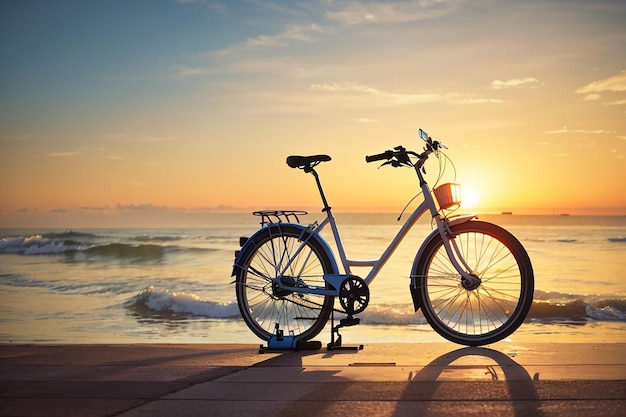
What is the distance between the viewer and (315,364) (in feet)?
16.7

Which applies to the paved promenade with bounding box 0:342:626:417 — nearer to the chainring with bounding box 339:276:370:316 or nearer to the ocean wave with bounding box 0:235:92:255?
the chainring with bounding box 339:276:370:316

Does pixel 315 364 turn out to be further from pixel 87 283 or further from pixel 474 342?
pixel 87 283

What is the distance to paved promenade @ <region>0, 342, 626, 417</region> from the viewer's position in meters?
3.65

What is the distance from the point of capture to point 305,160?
6.07 metres

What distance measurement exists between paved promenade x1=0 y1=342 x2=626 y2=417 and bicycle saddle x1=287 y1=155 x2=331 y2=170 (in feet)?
5.02

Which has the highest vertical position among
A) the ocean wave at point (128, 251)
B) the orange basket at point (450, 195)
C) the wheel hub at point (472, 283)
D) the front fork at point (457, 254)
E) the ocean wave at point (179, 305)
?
the orange basket at point (450, 195)

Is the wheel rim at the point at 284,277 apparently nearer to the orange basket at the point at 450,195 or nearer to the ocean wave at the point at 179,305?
the orange basket at the point at 450,195

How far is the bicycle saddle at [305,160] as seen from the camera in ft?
19.8

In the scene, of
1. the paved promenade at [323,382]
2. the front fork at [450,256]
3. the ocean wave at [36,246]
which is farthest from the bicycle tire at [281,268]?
the ocean wave at [36,246]

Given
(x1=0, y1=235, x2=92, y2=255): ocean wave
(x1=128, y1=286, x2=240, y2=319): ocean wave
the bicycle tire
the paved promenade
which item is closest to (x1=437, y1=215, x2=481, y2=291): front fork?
the paved promenade

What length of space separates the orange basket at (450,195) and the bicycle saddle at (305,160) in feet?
3.22

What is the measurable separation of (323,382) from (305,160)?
225 cm

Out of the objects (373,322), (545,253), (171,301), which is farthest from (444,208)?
(545,253)

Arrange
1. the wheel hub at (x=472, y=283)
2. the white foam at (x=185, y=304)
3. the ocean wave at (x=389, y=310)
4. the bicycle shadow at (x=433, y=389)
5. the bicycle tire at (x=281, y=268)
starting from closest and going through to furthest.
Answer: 1. the bicycle shadow at (x=433, y=389)
2. the wheel hub at (x=472, y=283)
3. the bicycle tire at (x=281, y=268)
4. the ocean wave at (x=389, y=310)
5. the white foam at (x=185, y=304)
